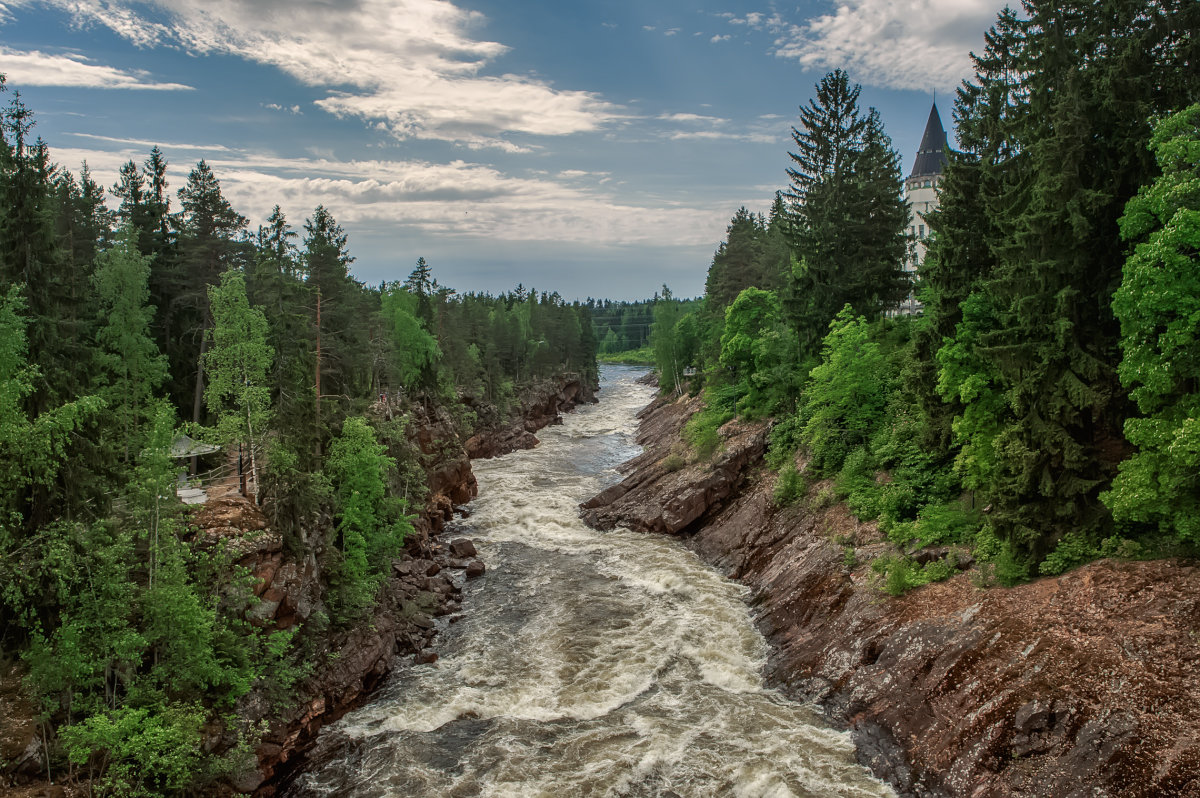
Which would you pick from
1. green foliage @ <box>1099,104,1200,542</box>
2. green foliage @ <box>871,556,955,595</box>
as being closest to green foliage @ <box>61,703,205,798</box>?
green foliage @ <box>871,556,955,595</box>

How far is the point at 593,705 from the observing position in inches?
857

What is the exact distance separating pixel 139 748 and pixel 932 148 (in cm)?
9510

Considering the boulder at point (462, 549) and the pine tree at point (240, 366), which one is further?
the boulder at point (462, 549)

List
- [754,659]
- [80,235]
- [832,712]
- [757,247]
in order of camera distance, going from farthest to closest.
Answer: [757,247] < [80,235] < [754,659] < [832,712]

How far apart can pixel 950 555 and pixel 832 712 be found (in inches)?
255

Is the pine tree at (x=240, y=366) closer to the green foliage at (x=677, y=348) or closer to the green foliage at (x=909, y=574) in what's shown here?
the green foliage at (x=909, y=574)

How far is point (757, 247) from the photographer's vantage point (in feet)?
236

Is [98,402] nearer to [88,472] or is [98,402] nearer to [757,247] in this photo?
[88,472]

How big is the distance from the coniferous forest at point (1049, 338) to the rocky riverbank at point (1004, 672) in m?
1.30

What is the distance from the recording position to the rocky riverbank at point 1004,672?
14320 mm

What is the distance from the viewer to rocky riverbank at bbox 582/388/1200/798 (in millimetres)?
14320

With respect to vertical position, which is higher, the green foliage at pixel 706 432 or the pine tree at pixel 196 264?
the pine tree at pixel 196 264

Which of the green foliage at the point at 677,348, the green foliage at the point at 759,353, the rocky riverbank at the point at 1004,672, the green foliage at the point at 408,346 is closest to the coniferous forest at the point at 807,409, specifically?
the rocky riverbank at the point at 1004,672

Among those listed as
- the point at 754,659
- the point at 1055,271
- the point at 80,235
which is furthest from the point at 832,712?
the point at 80,235
